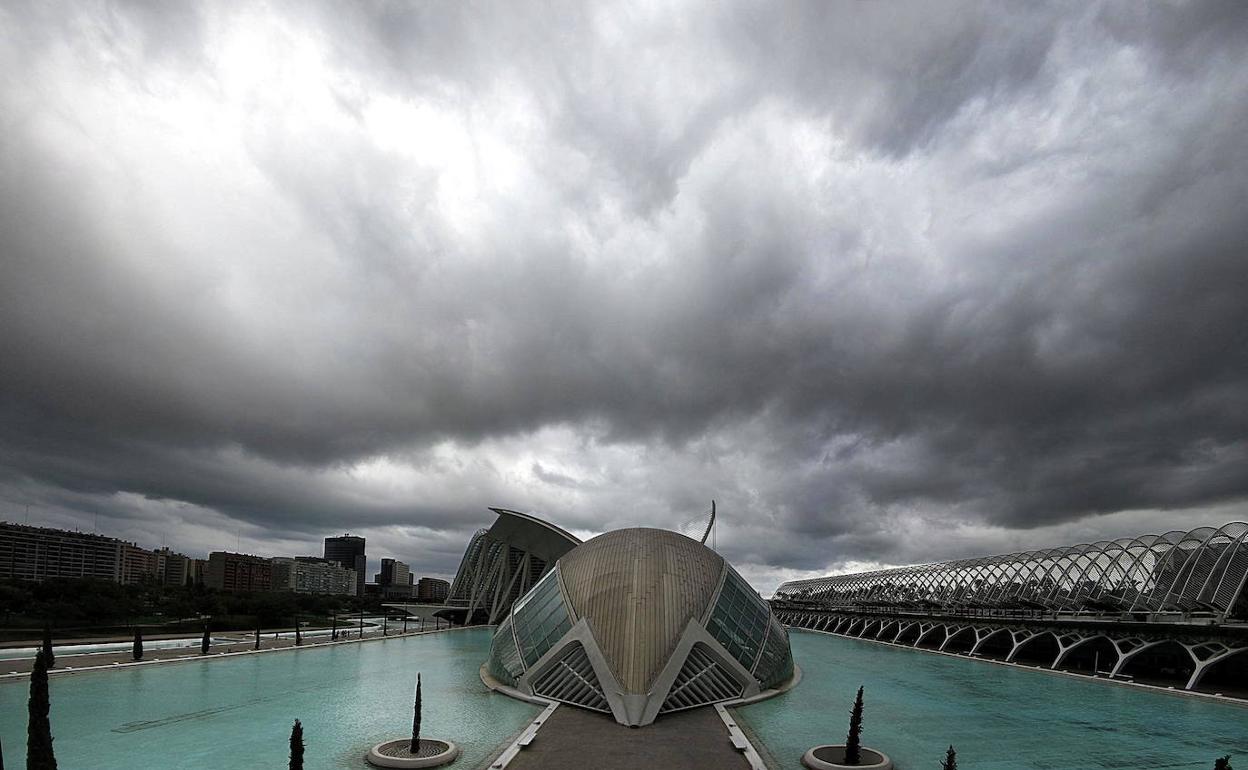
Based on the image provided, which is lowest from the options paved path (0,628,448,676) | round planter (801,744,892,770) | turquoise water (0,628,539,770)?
paved path (0,628,448,676)

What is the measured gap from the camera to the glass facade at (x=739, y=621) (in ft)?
99.9

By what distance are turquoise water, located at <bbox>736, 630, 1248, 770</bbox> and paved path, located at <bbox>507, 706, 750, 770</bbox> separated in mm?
1813

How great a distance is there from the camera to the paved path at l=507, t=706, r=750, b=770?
18781mm

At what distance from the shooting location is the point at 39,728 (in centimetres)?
1413

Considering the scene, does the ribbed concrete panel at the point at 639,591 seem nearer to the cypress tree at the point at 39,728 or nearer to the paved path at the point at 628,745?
the paved path at the point at 628,745

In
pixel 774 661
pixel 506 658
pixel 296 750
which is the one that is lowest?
pixel 774 661

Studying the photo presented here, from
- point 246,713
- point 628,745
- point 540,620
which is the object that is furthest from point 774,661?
point 246,713

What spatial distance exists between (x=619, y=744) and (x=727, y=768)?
12.5ft

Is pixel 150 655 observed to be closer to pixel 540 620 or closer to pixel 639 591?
pixel 540 620

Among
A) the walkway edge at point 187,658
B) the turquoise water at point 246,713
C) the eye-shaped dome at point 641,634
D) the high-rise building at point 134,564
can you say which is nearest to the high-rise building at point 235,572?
the high-rise building at point 134,564

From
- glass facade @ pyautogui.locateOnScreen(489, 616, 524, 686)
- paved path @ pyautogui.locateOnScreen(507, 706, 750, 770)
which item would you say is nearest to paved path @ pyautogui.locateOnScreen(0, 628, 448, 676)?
glass facade @ pyautogui.locateOnScreen(489, 616, 524, 686)

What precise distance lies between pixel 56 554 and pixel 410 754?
197 m

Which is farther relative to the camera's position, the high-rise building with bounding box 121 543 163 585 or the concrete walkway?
the high-rise building with bounding box 121 543 163 585

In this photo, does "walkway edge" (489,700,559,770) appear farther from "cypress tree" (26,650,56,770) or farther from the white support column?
the white support column
